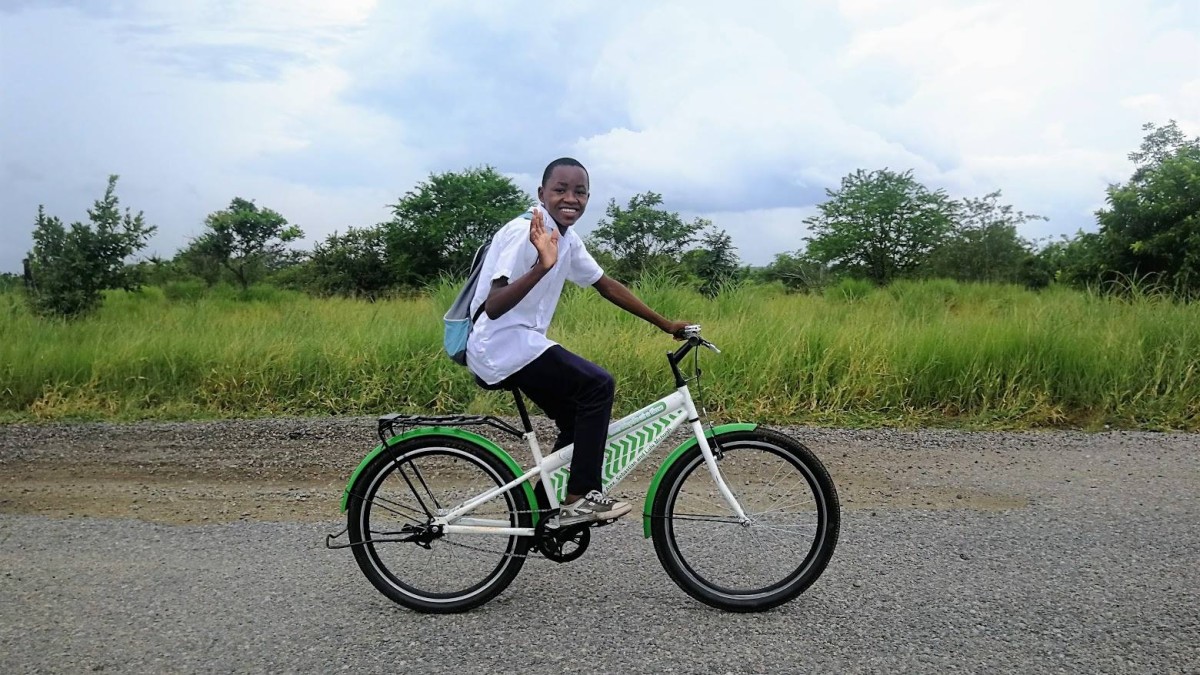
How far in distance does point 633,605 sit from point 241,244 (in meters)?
24.2

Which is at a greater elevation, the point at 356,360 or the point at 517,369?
the point at 517,369

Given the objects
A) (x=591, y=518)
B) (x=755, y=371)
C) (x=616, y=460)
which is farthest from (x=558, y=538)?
(x=755, y=371)

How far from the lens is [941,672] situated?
127 inches

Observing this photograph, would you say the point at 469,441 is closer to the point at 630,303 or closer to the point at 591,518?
the point at 591,518

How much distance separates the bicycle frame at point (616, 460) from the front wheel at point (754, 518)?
0.08 m

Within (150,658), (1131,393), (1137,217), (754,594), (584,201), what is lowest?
(150,658)

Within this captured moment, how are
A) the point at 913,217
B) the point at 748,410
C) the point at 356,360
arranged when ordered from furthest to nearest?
the point at 913,217 → the point at 356,360 → the point at 748,410

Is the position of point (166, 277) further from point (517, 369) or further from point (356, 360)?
point (517, 369)

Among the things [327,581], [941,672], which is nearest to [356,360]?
[327,581]

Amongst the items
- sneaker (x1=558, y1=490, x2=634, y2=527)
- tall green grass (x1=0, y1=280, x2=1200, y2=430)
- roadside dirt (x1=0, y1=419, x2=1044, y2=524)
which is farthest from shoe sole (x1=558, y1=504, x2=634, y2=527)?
tall green grass (x1=0, y1=280, x2=1200, y2=430)

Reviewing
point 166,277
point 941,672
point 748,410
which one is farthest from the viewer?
point 166,277

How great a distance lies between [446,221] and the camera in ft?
82.5

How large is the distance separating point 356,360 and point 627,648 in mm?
6352

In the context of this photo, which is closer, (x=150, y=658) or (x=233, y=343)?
(x=150, y=658)
